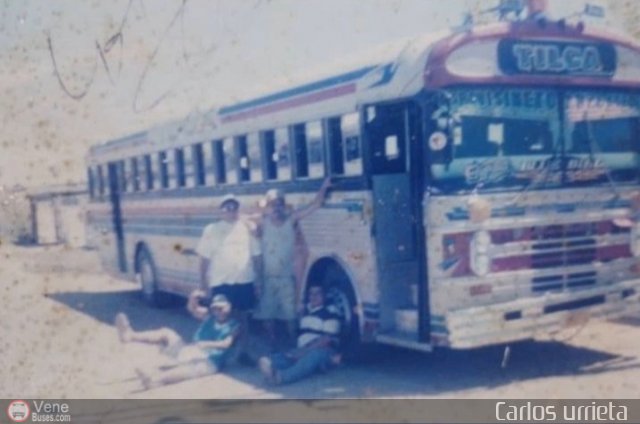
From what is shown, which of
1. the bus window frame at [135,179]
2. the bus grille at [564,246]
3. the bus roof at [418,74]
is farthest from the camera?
the bus window frame at [135,179]

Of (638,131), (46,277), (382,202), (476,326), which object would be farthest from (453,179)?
→ (46,277)

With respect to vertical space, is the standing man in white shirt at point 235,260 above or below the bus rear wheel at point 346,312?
above

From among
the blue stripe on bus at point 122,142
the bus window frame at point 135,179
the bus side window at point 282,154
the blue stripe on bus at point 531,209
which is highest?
the blue stripe on bus at point 122,142

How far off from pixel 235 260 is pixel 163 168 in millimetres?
1073

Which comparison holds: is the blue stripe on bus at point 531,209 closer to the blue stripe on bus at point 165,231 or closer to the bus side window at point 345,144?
the bus side window at point 345,144

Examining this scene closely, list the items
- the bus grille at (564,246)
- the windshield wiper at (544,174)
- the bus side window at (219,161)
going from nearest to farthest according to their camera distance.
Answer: the windshield wiper at (544,174) → the bus grille at (564,246) → the bus side window at (219,161)

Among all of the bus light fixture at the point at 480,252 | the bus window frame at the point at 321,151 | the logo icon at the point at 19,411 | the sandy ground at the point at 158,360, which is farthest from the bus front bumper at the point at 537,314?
the logo icon at the point at 19,411

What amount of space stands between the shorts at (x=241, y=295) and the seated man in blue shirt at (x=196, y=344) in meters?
0.04

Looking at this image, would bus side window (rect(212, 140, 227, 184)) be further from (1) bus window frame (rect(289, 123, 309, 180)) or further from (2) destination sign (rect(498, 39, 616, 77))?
(2) destination sign (rect(498, 39, 616, 77))

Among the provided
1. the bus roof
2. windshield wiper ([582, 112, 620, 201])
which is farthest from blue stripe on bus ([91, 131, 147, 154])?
windshield wiper ([582, 112, 620, 201])

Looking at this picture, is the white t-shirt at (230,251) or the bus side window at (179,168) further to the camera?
the bus side window at (179,168)

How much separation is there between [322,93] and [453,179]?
3.40ft

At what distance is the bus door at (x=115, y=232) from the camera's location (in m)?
6.32

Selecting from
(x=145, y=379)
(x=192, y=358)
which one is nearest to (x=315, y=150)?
(x=192, y=358)
